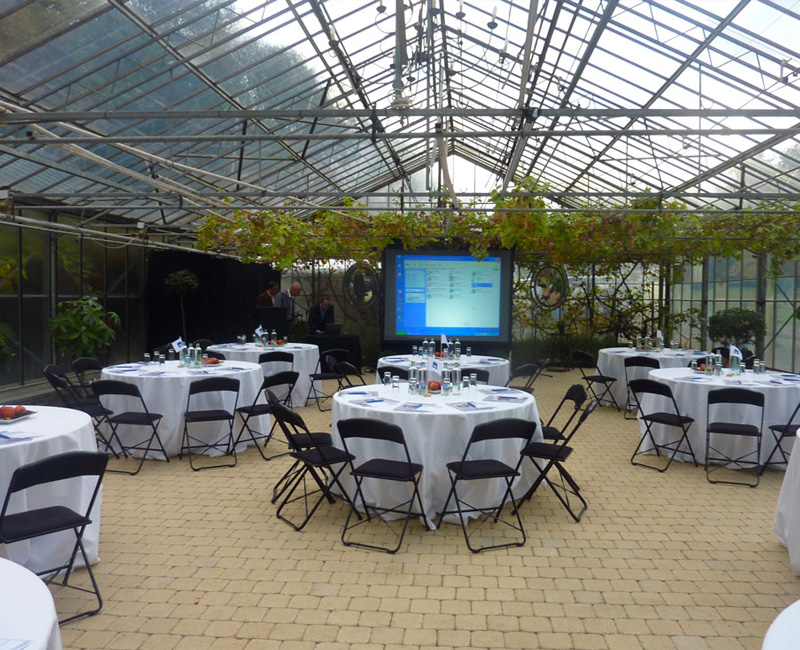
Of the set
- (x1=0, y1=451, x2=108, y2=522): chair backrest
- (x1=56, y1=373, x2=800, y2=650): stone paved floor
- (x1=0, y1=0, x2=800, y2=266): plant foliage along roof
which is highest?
(x1=0, y1=0, x2=800, y2=266): plant foliage along roof

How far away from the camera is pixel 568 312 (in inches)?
578

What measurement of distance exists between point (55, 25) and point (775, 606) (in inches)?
277

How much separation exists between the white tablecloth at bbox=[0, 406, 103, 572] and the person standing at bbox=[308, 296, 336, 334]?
30.0 ft

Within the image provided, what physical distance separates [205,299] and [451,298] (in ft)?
22.7

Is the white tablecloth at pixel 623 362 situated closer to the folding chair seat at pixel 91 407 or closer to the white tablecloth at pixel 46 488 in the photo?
the folding chair seat at pixel 91 407

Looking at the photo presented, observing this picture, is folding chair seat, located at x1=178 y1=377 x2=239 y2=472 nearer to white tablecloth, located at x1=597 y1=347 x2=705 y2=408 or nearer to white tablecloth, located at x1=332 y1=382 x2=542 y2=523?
white tablecloth, located at x1=332 y1=382 x2=542 y2=523

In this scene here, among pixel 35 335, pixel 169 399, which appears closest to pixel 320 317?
pixel 35 335

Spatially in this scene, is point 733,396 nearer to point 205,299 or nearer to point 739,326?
point 739,326

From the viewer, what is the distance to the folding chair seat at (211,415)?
19.4 ft

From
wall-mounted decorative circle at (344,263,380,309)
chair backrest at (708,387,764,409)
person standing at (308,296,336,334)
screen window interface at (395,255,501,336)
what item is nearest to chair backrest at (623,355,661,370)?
chair backrest at (708,387,764,409)

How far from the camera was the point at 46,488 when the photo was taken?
139 inches

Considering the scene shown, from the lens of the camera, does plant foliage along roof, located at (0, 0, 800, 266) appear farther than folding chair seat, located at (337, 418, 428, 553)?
Yes

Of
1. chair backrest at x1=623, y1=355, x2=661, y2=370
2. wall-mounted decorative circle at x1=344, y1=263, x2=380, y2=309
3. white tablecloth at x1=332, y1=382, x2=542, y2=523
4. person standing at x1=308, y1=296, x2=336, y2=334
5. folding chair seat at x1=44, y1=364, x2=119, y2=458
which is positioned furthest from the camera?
wall-mounted decorative circle at x1=344, y1=263, x2=380, y2=309

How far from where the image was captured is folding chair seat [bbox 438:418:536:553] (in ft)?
13.3
